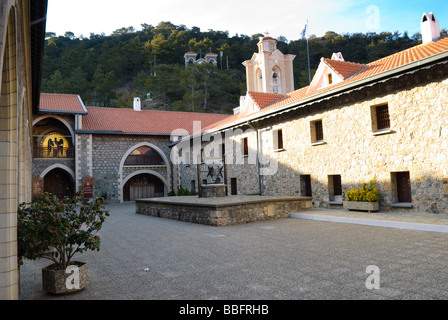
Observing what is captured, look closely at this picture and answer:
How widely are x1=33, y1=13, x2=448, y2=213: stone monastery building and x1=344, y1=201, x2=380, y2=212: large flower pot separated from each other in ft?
1.17

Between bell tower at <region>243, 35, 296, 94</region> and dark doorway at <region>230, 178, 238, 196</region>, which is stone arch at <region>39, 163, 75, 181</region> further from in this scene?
bell tower at <region>243, 35, 296, 94</region>

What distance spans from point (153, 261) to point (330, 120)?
355 inches

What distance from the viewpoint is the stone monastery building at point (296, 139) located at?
358 inches

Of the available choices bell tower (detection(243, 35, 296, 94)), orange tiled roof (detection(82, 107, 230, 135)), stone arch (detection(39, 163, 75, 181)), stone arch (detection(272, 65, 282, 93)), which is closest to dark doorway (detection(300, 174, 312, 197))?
bell tower (detection(243, 35, 296, 94))

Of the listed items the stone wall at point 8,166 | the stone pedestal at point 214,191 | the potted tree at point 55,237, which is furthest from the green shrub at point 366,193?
the stone wall at point 8,166

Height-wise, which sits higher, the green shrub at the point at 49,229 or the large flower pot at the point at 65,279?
the green shrub at the point at 49,229

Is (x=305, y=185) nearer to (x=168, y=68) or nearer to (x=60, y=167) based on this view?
(x=60, y=167)

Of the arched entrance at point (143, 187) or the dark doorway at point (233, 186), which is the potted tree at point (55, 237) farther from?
the arched entrance at point (143, 187)

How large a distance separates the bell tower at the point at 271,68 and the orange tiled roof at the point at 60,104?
13.5 m

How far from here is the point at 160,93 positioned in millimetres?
47562

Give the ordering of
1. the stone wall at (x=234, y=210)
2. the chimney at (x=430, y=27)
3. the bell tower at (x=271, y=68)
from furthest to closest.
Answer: the bell tower at (x=271, y=68)
the chimney at (x=430, y=27)
the stone wall at (x=234, y=210)

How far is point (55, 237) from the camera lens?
12.6ft
